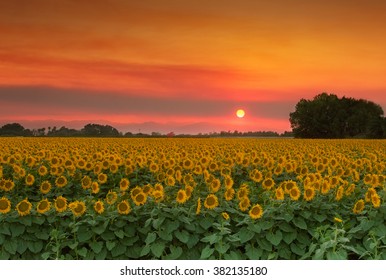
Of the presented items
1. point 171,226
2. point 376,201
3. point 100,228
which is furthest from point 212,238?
point 376,201

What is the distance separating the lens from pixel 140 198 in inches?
301

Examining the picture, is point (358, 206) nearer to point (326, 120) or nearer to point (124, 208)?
point (124, 208)

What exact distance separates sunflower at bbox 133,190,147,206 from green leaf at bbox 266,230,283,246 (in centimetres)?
158

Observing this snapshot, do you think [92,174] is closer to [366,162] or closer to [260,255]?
[366,162]

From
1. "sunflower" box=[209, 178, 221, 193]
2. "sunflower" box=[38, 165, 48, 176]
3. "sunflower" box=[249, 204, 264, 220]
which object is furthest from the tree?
"sunflower" box=[249, 204, 264, 220]

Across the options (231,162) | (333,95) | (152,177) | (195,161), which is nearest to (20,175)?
(152,177)

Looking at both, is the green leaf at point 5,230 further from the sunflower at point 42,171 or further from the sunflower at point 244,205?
the sunflower at point 42,171

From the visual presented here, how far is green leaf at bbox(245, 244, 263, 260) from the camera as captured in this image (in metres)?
7.04

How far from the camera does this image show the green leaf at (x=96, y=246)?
7.23 meters

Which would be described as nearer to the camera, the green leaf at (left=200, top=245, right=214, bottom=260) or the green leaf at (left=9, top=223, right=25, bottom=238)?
the green leaf at (left=200, top=245, right=214, bottom=260)

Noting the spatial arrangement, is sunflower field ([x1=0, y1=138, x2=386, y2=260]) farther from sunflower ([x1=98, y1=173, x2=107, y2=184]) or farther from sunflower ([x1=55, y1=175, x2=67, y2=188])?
sunflower ([x1=55, y1=175, x2=67, y2=188])

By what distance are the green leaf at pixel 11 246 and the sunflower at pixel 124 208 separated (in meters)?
1.32

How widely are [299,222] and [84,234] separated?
2.58m
